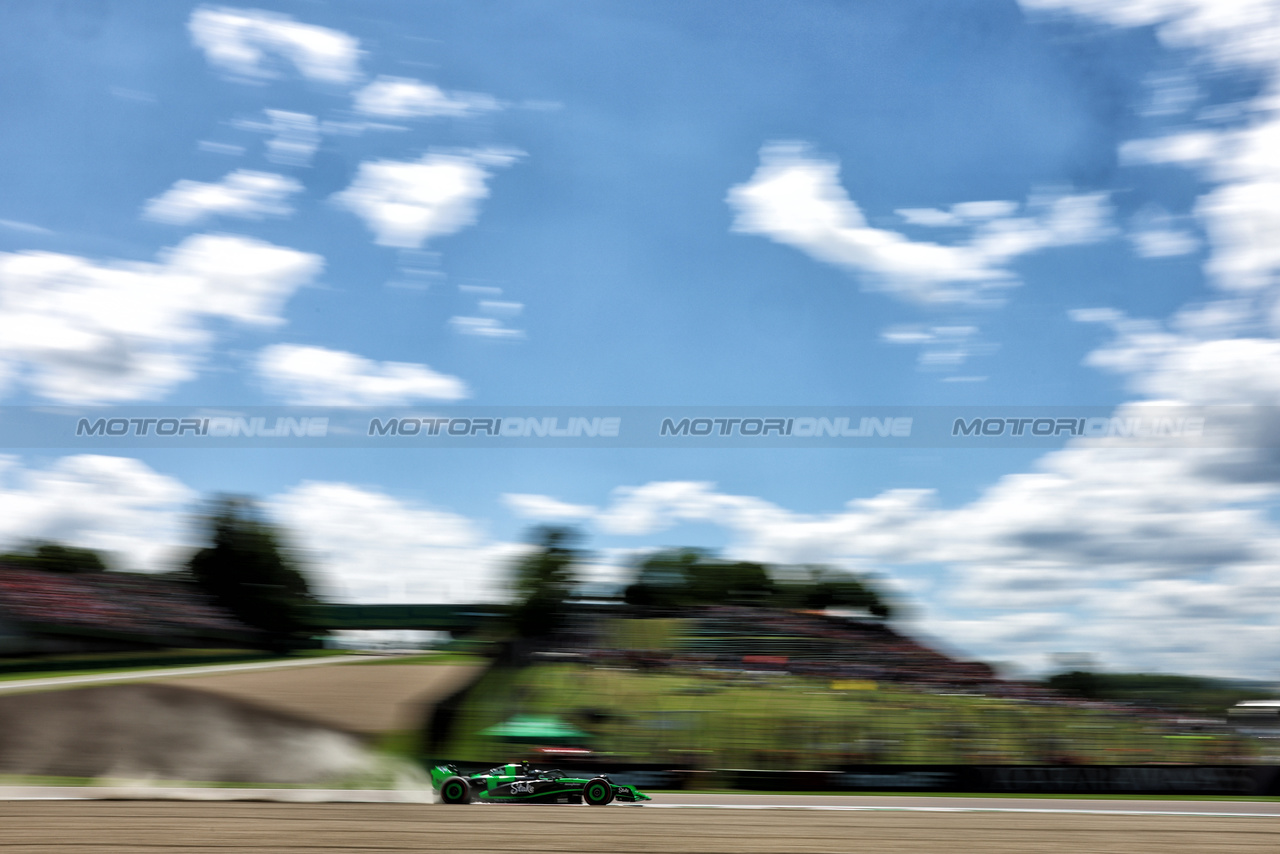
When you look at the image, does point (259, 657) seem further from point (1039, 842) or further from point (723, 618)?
point (1039, 842)

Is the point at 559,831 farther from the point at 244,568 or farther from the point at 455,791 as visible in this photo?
the point at 244,568

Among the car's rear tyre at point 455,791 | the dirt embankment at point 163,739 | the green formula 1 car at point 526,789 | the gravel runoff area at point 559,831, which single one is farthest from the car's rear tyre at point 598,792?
the dirt embankment at point 163,739

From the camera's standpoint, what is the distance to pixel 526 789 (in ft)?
37.6

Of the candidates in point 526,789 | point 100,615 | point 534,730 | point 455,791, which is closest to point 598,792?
point 526,789

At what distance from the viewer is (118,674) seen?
76.5 ft

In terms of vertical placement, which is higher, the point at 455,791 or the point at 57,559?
the point at 57,559

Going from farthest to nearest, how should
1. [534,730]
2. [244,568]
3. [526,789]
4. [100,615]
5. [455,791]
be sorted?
[244,568]
[100,615]
[534,730]
[526,789]
[455,791]

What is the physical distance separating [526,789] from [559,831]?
5.08 metres

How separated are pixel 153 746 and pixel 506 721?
612 centimetres

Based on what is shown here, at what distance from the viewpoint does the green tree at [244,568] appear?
39.1 m

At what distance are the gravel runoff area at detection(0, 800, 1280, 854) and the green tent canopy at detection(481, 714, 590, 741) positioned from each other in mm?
6462

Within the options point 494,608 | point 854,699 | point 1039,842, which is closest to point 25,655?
point 494,608

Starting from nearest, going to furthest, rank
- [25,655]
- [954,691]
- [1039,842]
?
[1039,842], [954,691], [25,655]

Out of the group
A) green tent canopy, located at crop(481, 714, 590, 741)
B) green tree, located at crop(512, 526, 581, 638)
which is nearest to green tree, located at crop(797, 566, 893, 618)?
green tree, located at crop(512, 526, 581, 638)
